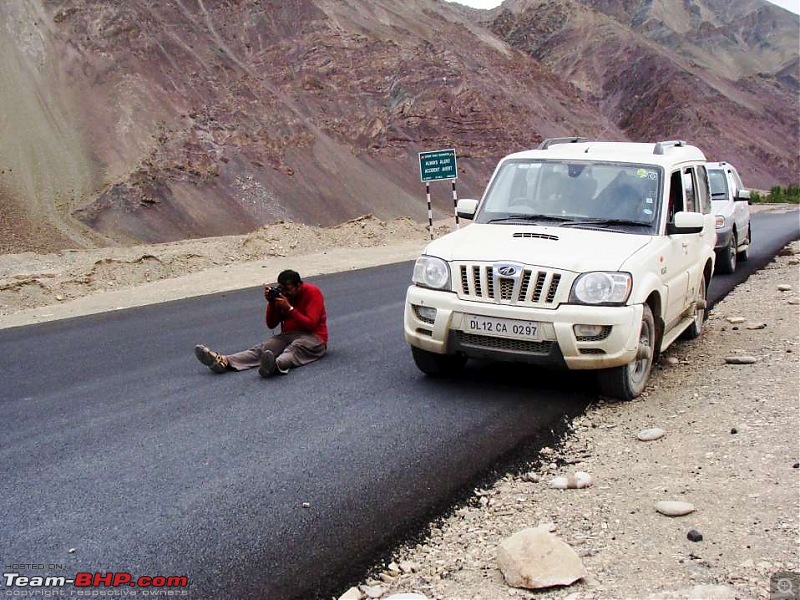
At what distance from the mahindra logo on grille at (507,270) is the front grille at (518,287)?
2 centimetres

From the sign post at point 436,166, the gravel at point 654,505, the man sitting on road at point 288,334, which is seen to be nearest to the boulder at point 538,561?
the gravel at point 654,505

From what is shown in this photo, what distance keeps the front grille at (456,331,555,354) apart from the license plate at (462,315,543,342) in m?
0.06

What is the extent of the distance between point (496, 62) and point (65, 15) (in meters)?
31.3

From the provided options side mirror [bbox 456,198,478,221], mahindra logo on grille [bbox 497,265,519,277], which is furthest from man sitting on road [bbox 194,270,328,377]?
mahindra logo on grille [bbox 497,265,519,277]

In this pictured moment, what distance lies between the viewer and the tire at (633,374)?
713 cm

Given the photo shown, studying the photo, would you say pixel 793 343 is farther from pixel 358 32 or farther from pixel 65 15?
pixel 358 32

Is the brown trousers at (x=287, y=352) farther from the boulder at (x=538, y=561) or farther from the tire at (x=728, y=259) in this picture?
the tire at (x=728, y=259)

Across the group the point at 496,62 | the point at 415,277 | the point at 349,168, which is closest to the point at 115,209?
the point at 349,168

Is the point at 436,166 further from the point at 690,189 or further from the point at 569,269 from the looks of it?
the point at 569,269

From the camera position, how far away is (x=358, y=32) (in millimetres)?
54781

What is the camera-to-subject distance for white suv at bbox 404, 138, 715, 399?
22.4 feet

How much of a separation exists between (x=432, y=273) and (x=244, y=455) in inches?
91.7

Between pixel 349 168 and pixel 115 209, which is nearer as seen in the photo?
pixel 115 209

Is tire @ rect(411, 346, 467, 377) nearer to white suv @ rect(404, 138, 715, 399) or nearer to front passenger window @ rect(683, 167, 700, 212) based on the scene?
white suv @ rect(404, 138, 715, 399)
